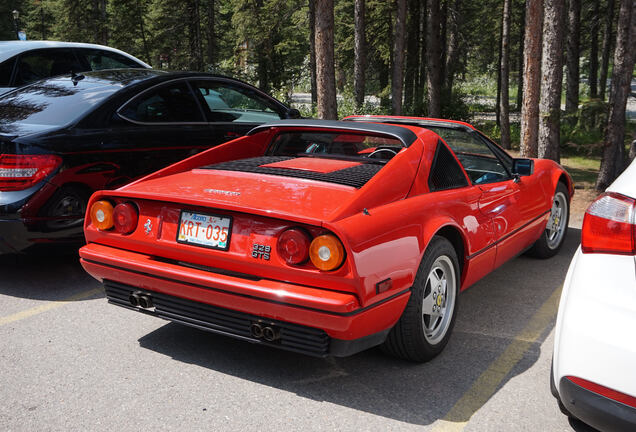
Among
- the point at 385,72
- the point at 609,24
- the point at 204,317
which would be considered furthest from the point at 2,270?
the point at 609,24

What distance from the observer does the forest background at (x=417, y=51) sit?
1041 centimetres

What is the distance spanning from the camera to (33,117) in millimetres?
5203

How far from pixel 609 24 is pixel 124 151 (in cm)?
3138

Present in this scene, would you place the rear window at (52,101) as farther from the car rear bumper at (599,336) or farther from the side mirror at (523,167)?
the car rear bumper at (599,336)

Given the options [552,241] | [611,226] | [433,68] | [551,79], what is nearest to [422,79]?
[433,68]

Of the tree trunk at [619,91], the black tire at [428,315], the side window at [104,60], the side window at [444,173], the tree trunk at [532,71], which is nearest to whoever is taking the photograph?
the black tire at [428,315]

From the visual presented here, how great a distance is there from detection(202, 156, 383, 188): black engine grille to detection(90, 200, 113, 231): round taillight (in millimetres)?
766

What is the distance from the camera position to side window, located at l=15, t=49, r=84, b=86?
299 inches

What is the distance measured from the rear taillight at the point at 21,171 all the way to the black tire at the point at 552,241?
14.5ft

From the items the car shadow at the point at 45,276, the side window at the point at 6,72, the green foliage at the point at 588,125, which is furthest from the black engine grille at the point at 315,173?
the green foliage at the point at 588,125

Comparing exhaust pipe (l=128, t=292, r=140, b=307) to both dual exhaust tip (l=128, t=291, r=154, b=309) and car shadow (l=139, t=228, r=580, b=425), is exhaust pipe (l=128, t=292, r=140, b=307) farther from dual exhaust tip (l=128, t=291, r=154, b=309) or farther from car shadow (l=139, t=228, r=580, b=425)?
car shadow (l=139, t=228, r=580, b=425)

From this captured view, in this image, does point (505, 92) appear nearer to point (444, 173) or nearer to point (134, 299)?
point (444, 173)

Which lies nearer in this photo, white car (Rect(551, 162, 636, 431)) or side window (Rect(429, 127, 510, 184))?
white car (Rect(551, 162, 636, 431))

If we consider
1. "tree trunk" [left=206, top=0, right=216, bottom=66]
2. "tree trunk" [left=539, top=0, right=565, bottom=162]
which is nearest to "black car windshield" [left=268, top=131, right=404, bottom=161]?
"tree trunk" [left=539, top=0, right=565, bottom=162]
